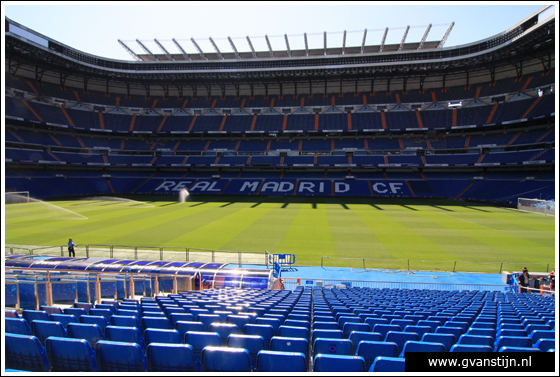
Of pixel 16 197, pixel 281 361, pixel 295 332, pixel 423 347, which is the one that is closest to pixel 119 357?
pixel 281 361

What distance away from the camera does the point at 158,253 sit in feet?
54.9

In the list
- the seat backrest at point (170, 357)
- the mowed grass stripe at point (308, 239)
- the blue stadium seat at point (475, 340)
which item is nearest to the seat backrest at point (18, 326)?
the seat backrest at point (170, 357)

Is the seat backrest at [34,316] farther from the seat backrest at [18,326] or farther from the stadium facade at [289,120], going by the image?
the stadium facade at [289,120]

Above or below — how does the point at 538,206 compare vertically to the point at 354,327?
below

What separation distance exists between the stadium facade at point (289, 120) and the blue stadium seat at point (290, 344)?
153ft

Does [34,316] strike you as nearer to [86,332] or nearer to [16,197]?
[86,332]

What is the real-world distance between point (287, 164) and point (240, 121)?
1597cm

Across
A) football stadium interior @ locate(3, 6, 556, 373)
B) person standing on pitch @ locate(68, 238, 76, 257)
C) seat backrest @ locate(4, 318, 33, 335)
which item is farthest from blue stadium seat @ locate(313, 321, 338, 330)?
football stadium interior @ locate(3, 6, 556, 373)

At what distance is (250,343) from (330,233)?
65.5 feet

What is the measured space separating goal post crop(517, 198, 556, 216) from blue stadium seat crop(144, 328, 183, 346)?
42.4m

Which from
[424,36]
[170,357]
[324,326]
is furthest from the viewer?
[424,36]

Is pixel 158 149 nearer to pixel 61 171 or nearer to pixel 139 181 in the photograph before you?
pixel 139 181

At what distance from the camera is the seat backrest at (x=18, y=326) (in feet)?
13.2

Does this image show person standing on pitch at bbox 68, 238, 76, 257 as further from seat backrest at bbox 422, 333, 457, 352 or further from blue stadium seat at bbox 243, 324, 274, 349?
seat backrest at bbox 422, 333, 457, 352
